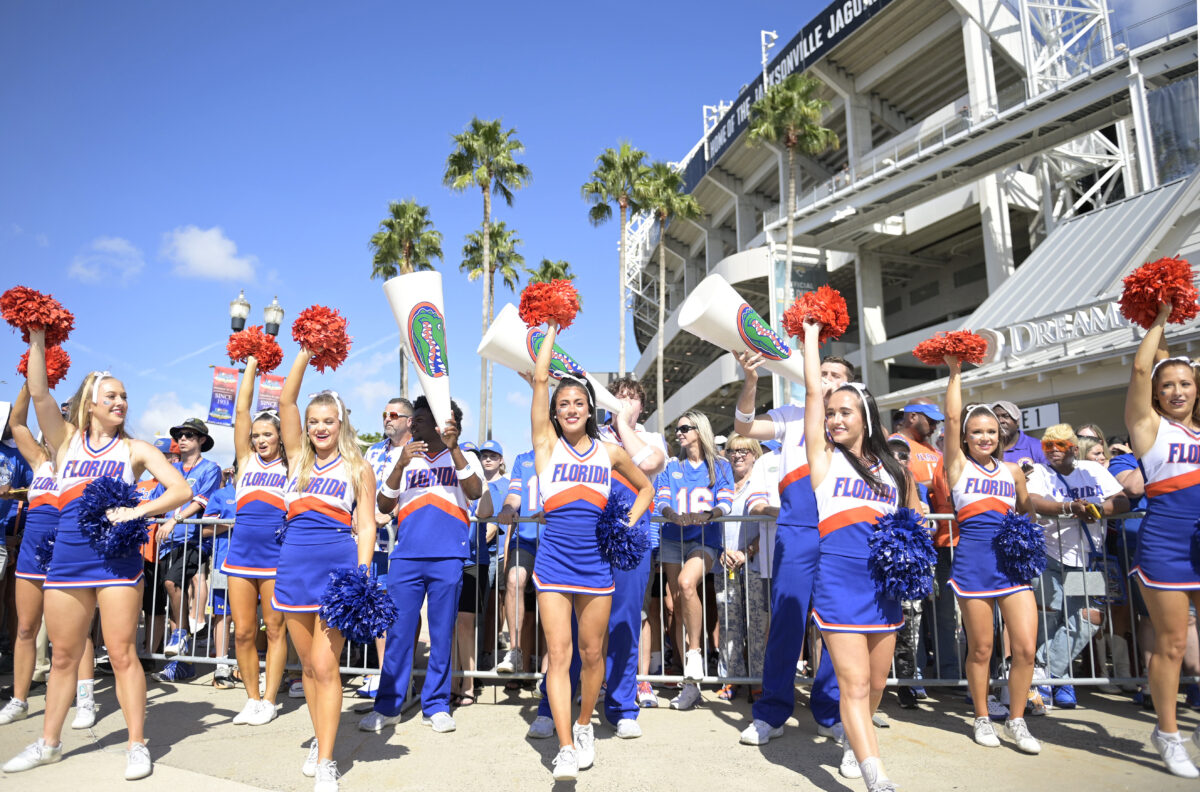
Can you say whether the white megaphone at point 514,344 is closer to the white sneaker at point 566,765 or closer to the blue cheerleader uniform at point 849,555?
the blue cheerleader uniform at point 849,555

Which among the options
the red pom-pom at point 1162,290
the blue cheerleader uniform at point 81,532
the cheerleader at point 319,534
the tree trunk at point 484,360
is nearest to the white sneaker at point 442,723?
the cheerleader at point 319,534

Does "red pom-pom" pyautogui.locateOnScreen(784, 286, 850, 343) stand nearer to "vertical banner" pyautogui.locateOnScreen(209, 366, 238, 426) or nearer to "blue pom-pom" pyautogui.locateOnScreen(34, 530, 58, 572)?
"blue pom-pom" pyautogui.locateOnScreen(34, 530, 58, 572)

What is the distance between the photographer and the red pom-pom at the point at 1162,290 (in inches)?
165

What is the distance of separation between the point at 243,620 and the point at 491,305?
23.8 m

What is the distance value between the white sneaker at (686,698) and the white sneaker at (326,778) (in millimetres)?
2495

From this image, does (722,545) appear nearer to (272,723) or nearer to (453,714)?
(453,714)

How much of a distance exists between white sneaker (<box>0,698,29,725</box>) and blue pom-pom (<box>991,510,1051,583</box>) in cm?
613

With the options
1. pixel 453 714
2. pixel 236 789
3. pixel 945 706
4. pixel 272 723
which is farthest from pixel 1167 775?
pixel 272 723

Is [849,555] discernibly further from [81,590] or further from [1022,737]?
[81,590]

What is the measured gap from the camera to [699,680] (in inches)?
211

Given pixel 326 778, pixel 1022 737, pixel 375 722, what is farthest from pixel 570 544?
pixel 1022 737

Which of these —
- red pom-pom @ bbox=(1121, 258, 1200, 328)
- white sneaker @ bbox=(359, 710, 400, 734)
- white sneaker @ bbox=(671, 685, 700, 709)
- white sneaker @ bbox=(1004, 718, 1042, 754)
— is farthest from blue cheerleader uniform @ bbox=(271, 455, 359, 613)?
red pom-pom @ bbox=(1121, 258, 1200, 328)

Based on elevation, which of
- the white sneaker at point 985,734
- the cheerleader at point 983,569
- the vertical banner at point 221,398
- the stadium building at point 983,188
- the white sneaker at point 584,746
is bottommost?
the white sneaker at point 985,734

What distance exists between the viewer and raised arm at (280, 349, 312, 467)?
402 cm
